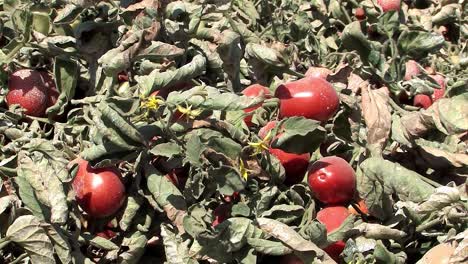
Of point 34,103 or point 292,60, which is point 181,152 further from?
point 292,60

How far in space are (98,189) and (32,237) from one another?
0.50ft

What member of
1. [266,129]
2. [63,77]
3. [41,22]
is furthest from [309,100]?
[41,22]

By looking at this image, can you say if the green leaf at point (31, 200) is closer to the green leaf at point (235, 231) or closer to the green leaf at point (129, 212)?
the green leaf at point (129, 212)

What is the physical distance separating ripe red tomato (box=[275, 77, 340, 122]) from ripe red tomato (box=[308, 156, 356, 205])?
113 mm

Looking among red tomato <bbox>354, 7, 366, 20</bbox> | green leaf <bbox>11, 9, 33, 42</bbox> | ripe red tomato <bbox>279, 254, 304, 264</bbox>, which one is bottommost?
red tomato <bbox>354, 7, 366, 20</bbox>

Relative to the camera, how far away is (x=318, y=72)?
1.99 meters

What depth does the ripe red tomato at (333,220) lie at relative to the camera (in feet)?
5.02

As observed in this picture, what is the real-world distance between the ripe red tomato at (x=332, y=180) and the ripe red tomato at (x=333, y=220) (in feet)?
0.09

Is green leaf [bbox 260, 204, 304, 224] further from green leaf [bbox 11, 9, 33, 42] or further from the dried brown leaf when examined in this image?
green leaf [bbox 11, 9, 33, 42]

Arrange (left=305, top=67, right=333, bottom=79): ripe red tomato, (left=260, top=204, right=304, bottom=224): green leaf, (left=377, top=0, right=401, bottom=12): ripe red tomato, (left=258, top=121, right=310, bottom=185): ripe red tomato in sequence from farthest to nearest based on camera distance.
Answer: (left=377, top=0, right=401, bottom=12): ripe red tomato, (left=305, top=67, right=333, bottom=79): ripe red tomato, (left=258, top=121, right=310, bottom=185): ripe red tomato, (left=260, top=204, right=304, bottom=224): green leaf

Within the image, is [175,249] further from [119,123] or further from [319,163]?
[319,163]

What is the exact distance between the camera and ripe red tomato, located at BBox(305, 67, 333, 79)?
1968 millimetres

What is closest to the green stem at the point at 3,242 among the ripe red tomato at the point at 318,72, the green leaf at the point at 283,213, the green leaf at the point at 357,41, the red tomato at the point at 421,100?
the green leaf at the point at 283,213

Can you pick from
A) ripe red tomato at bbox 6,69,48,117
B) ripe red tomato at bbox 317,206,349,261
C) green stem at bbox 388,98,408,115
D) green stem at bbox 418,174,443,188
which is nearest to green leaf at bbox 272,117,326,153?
ripe red tomato at bbox 317,206,349,261
